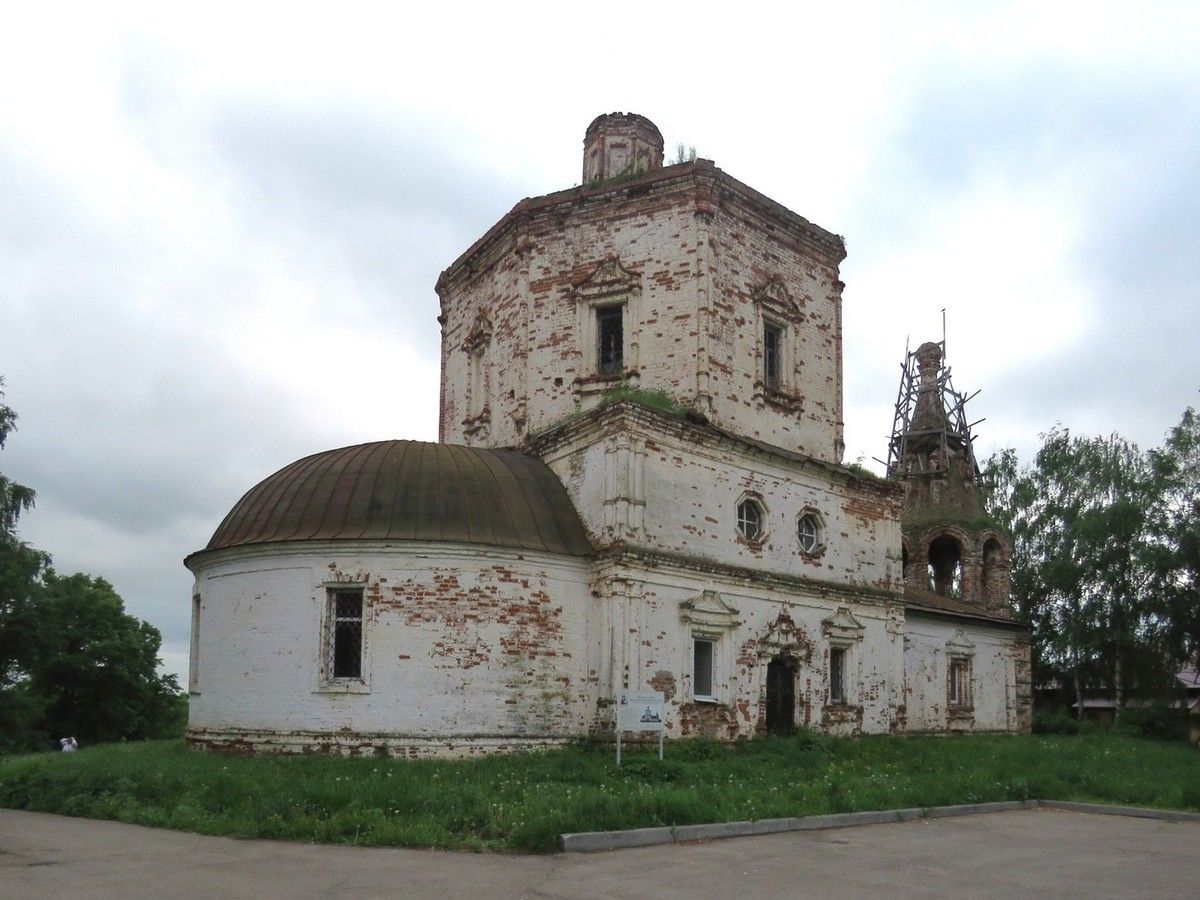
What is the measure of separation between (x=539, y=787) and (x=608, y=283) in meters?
9.96

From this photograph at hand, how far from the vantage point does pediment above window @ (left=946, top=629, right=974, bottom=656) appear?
2483 centimetres

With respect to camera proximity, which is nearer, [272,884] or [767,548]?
[272,884]

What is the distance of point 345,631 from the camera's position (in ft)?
51.5

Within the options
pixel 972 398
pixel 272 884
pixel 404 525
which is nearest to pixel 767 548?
pixel 404 525

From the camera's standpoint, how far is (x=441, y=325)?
75.3ft

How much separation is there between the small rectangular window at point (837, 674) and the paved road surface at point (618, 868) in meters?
8.22

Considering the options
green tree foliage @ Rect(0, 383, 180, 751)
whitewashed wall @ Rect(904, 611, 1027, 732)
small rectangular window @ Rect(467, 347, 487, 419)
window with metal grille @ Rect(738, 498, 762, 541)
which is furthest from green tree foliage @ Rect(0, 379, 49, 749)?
whitewashed wall @ Rect(904, 611, 1027, 732)

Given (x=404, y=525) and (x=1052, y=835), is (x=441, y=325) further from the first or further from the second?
(x=1052, y=835)

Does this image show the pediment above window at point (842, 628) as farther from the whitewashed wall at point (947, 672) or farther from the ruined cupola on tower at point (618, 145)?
the ruined cupola on tower at point (618, 145)

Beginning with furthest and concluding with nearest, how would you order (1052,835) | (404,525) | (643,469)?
(643,469)
(404,525)
(1052,835)

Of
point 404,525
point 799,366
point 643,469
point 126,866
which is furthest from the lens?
point 799,366

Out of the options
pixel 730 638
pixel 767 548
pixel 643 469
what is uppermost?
pixel 643 469

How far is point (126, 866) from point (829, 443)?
1487cm

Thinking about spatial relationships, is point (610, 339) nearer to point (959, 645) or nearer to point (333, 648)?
point (333, 648)
